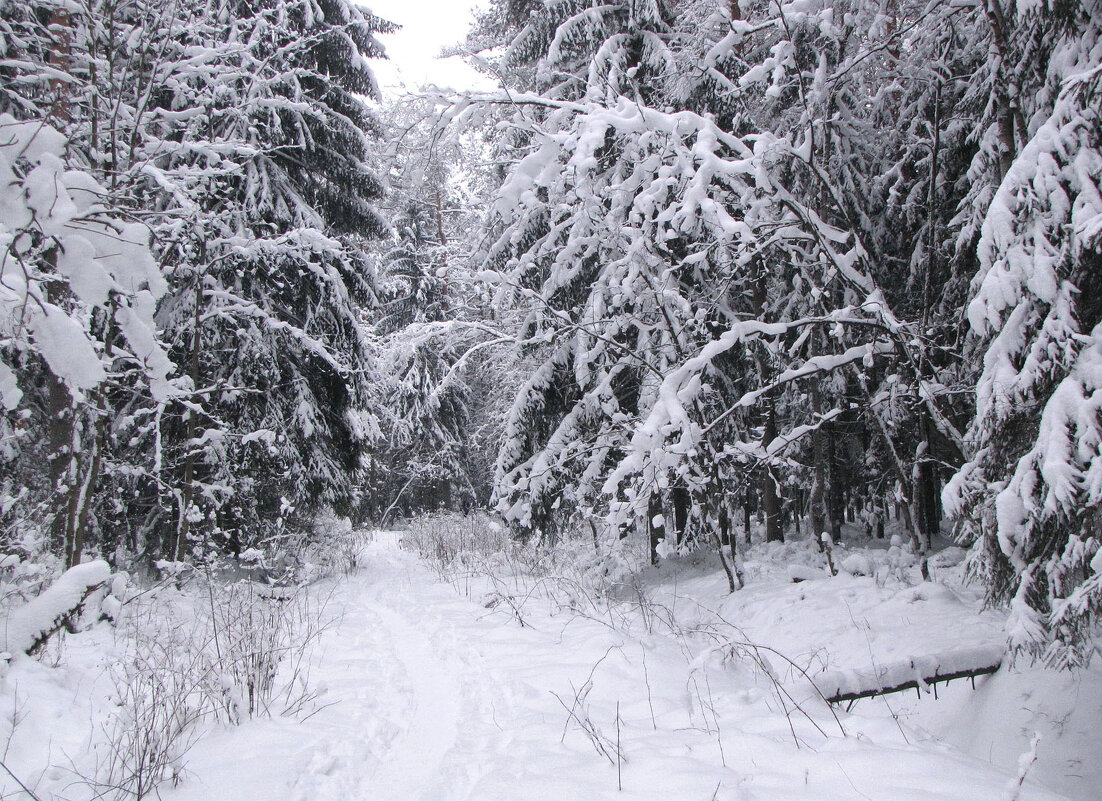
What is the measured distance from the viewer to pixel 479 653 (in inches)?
203

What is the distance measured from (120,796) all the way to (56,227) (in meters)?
2.41

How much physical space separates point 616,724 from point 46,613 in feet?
12.1

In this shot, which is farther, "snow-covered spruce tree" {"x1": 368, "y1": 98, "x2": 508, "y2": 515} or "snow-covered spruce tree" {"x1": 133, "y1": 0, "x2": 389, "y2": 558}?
"snow-covered spruce tree" {"x1": 368, "y1": 98, "x2": 508, "y2": 515}

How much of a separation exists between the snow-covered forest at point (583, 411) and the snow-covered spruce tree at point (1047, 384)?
22 mm

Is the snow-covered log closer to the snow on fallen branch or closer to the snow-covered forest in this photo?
the snow-covered forest

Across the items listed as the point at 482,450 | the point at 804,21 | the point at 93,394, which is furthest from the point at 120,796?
the point at 482,450

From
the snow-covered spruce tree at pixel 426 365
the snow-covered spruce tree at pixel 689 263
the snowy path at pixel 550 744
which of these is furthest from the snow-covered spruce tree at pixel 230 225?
the snow-covered spruce tree at pixel 426 365

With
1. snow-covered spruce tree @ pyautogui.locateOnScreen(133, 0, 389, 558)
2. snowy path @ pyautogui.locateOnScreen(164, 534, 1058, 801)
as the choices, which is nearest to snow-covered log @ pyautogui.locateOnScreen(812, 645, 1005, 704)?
snowy path @ pyautogui.locateOnScreen(164, 534, 1058, 801)

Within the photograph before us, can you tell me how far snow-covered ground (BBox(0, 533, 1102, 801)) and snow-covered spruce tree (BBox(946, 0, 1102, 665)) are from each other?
2.81 ft

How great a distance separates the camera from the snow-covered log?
3.51m

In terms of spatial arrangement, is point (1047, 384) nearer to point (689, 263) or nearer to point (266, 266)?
point (689, 263)

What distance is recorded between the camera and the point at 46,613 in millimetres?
3795

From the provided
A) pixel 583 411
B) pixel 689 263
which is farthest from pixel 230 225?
pixel 689 263

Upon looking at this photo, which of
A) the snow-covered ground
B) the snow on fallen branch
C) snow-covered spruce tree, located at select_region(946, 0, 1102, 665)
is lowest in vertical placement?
the snow-covered ground
